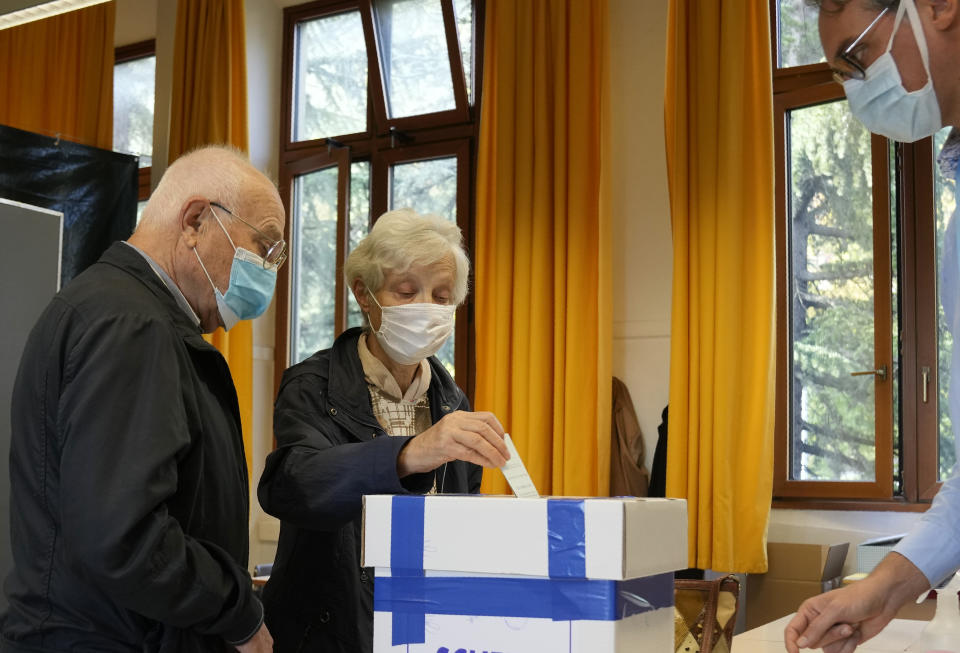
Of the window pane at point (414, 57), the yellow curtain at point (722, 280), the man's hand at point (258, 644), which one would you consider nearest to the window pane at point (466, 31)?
the window pane at point (414, 57)

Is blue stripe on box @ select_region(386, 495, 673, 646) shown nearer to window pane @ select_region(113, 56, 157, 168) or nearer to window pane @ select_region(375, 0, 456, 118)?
window pane @ select_region(375, 0, 456, 118)

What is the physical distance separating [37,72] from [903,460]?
237 inches

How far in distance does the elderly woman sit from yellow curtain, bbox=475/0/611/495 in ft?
7.55

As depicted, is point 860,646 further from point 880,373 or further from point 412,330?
point 880,373

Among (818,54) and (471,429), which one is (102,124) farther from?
(471,429)

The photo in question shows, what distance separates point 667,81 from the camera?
4.48 m

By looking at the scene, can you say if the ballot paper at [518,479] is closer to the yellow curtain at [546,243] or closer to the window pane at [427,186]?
the yellow curtain at [546,243]

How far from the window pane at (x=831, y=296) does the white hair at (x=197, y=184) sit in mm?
3176

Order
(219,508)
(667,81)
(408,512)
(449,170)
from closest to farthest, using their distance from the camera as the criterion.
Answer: (408,512)
(219,508)
(667,81)
(449,170)

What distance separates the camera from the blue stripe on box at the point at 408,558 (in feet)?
3.77

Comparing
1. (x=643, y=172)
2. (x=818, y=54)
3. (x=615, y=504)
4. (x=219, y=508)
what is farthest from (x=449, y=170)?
(x=615, y=504)

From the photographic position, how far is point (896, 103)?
1.47m

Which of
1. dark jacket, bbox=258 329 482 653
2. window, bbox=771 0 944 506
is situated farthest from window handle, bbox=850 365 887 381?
dark jacket, bbox=258 329 482 653

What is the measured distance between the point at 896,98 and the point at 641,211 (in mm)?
3299
